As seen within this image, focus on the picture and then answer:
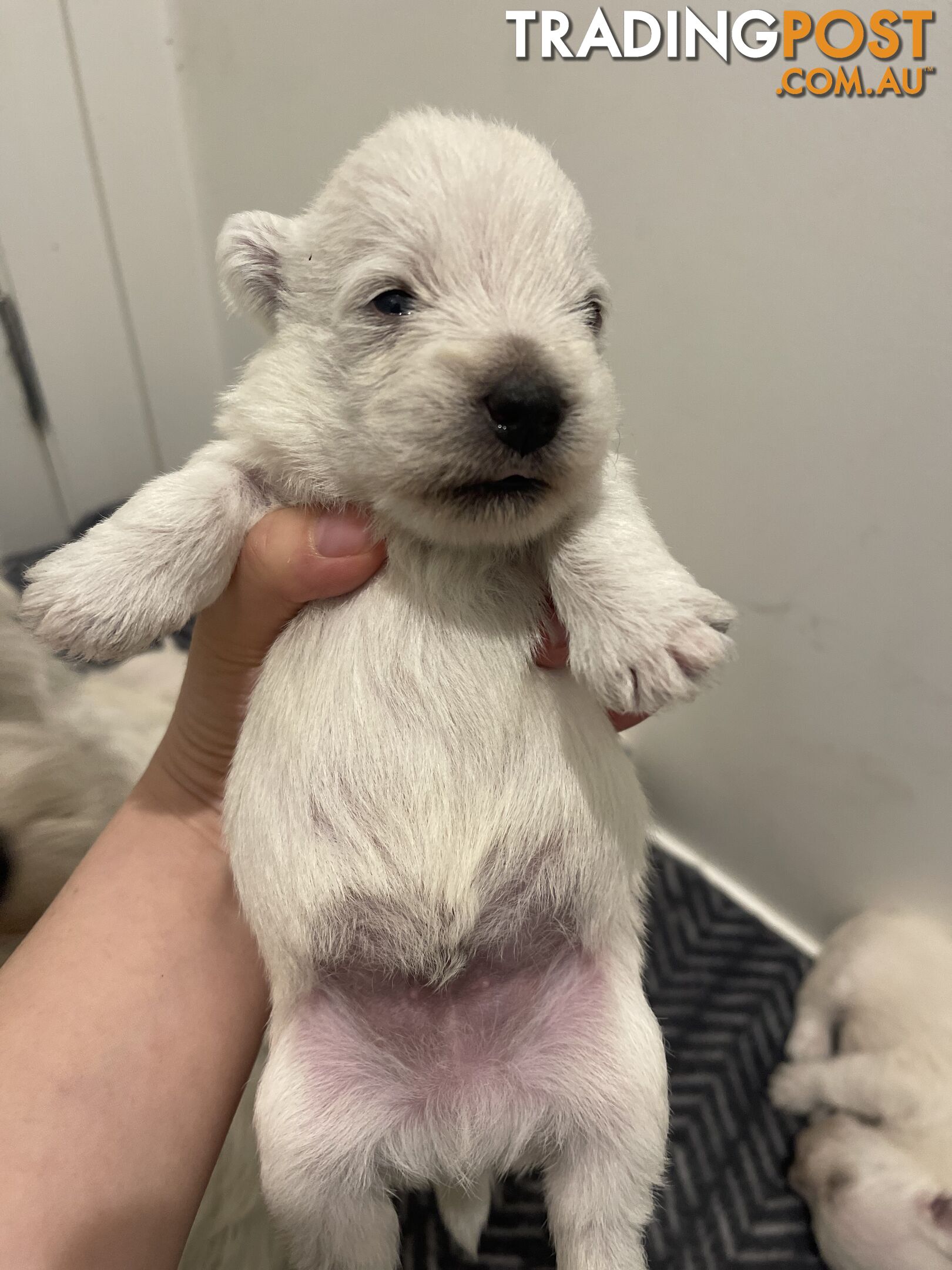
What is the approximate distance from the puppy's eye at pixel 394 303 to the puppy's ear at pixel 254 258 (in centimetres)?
25

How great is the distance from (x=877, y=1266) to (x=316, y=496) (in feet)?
6.20

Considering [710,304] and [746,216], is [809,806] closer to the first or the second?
[710,304]

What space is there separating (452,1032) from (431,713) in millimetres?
→ 450

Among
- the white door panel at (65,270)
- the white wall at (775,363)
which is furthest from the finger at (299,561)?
the white door panel at (65,270)

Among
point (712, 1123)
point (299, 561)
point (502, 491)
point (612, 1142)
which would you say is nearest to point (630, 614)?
point (502, 491)

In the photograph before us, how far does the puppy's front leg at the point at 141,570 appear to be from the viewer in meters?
0.99

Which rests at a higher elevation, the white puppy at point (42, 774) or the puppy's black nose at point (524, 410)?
the puppy's black nose at point (524, 410)

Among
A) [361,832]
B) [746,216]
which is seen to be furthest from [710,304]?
[361,832]

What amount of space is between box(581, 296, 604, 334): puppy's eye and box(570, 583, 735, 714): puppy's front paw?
40cm

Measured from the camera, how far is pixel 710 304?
5.96 feet

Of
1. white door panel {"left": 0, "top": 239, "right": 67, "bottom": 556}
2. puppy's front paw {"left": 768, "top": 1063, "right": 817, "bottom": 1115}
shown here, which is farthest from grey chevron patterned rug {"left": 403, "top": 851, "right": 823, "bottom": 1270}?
white door panel {"left": 0, "top": 239, "right": 67, "bottom": 556}

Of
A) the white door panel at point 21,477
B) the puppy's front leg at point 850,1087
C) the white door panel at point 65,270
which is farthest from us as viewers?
the white door panel at point 21,477

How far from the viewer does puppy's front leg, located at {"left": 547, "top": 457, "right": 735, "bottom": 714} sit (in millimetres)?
903

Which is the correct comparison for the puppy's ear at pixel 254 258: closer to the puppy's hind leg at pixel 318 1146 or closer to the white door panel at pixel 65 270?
the puppy's hind leg at pixel 318 1146
